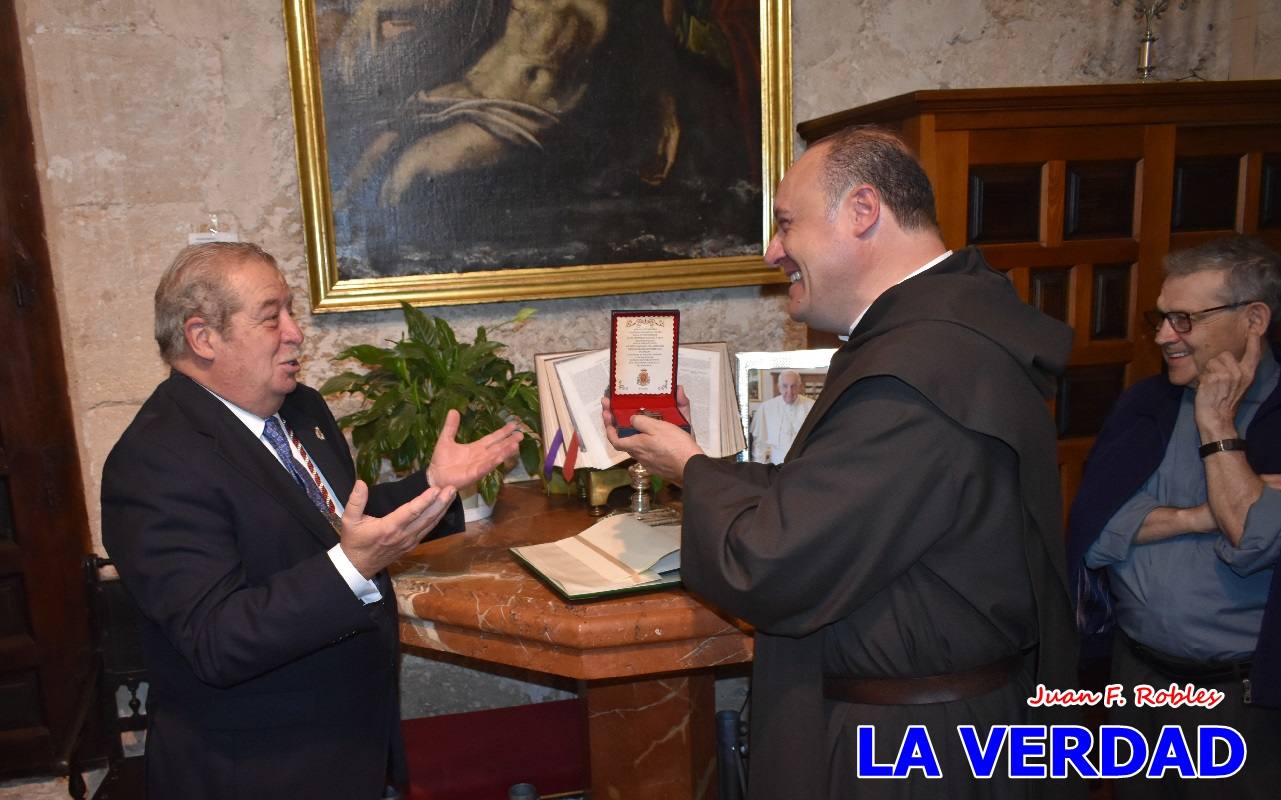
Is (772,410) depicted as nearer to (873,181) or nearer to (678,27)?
(873,181)

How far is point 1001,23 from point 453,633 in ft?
10.6

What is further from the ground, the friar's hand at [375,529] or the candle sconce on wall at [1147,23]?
the candle sconce on wall at [1147,23]

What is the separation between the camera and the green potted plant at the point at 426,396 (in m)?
2.91

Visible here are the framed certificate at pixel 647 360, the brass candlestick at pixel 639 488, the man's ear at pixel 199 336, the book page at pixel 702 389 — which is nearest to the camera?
the man's ear at pixel 199 336

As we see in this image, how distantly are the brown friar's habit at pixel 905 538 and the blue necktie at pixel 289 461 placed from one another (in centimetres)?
93

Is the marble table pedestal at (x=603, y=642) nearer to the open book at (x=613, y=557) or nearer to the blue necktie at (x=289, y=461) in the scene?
the open book at (x=613, y=557)

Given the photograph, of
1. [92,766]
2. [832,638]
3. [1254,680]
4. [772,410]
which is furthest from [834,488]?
[92,766]

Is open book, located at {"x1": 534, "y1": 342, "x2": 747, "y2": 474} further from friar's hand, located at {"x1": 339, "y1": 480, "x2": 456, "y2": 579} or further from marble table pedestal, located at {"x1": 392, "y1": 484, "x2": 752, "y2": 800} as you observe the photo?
friar's hand, located at {"x1": 339, "y1": 480, "x2": 456, "y2": 579}

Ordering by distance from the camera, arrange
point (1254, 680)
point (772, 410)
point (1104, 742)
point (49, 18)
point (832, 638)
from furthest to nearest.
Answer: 1. point (49, 18)
2. point (772, 410)
3. point (1104, 742)
4. point (1254, 680)
5. point (832, 638)

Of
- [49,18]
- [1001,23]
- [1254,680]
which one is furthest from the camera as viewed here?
[1001,23]

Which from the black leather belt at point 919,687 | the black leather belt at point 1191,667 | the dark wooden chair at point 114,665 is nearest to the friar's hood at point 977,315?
the black leather belt at point 919,687

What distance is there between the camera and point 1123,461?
2.74 m

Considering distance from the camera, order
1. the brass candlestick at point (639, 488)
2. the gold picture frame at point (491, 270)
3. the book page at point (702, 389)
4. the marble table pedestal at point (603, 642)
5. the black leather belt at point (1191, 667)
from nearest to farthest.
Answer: the marble table pedestal at point (603, 642) → the black leather belt at point (1191, 667) → the brass candlestick at point (639, 488) → the book page at point (702, 389) → the gold picture frame at point (491, 270)

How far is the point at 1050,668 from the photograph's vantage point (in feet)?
6.57
